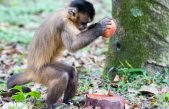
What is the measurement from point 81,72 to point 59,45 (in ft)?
4.26

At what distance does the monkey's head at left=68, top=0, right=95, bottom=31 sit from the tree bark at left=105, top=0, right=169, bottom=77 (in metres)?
0.44

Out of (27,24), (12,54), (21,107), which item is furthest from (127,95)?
(27,24)

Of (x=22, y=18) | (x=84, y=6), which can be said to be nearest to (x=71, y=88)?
(x=84, y=6)

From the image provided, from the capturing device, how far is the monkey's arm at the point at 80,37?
580 cm

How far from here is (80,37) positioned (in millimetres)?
5832

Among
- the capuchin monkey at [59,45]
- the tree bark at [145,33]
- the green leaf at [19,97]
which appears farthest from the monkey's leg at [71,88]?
the tree bark at [145,33]

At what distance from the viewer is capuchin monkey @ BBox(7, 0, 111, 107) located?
18.9 feet

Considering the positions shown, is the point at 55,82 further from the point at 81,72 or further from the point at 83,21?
the point at 81,72

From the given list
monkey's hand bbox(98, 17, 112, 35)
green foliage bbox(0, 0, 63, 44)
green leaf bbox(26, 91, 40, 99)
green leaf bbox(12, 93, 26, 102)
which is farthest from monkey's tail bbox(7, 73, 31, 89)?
green foliage bbox(0, 0, 63, 44)

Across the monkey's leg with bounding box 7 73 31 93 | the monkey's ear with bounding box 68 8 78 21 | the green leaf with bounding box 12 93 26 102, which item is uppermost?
the monkey's ear with bounding box 68 8 78 21

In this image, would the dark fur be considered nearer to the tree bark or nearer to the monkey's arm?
the monkey's arm

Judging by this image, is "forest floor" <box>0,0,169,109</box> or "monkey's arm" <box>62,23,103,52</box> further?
"monkey's arm" <box>62,23,103,52</box>

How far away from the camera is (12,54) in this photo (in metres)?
9.40

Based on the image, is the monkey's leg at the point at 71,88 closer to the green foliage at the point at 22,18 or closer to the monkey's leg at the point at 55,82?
the monkey's leg at the point at 55,82
